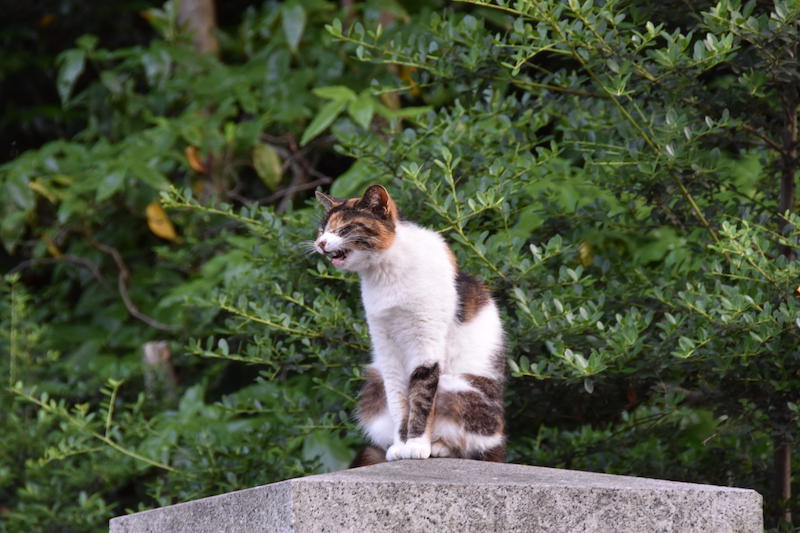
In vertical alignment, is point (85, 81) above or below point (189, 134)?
below

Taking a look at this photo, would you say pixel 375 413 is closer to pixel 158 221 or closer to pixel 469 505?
pixel 469 505

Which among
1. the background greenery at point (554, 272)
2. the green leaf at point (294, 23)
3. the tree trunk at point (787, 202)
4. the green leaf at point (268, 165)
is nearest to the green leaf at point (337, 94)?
the background greenery at point (554, 272)

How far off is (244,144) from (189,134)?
282 millimetres

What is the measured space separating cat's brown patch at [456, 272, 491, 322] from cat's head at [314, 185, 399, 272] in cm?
21

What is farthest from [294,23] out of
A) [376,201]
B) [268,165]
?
[376,201]

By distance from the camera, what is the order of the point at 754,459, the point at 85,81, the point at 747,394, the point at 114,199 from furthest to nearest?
the point at 85,81, the point at 114,199, the point at 754,459, the point at 747,394

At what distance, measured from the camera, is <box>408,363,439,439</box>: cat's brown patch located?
7.66ft

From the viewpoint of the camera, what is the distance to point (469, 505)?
1938 millimetres

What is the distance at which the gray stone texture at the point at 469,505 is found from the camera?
1848mm

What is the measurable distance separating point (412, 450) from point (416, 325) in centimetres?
28

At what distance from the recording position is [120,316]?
16.3 feet

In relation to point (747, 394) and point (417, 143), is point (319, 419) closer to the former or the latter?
point (417, 143)

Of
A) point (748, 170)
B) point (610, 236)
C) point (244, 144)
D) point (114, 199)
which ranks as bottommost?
point (114, 199)

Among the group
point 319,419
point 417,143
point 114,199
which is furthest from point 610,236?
point 114,199
